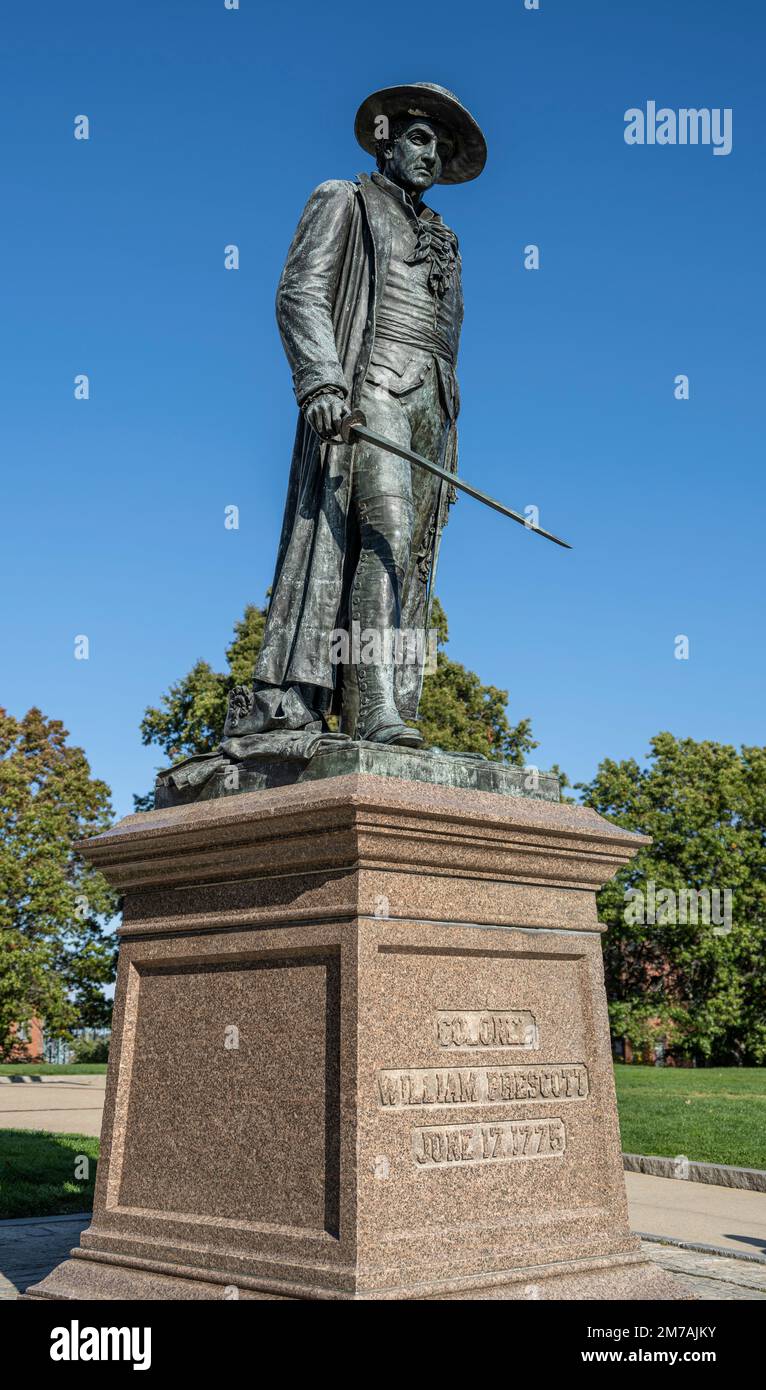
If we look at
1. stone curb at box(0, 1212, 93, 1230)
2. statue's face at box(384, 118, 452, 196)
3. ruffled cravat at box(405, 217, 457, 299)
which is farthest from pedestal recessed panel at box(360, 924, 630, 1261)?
stone curb at box(0, 1212, 93, 1230)

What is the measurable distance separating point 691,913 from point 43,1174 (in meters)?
29.2

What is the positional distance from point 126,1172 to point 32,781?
34.7m

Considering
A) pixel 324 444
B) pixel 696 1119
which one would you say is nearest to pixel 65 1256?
pixel 324 444

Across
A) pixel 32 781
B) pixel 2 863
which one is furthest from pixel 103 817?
pixel 2 863

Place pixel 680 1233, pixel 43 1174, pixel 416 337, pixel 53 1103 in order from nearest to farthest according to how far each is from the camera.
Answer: pixel 416 337 → pixel 680 1233 → pixel 43 1174 → pixel 53 1103

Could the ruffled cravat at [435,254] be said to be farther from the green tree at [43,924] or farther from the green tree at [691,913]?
the green tree at [691,913]

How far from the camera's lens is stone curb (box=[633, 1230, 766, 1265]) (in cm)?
699

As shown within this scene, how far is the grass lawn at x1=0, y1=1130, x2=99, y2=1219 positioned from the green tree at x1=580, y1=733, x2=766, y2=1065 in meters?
24.8

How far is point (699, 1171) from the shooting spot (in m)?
11.1

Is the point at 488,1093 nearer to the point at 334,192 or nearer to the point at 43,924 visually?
the point at 334,192

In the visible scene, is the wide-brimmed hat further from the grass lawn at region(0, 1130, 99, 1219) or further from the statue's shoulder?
the grass lawn at region(0, 1130, 99, 1219)

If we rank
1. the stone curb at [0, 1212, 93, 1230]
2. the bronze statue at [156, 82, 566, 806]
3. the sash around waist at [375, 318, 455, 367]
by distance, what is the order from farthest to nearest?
the stone curb at [0, 1212, 93, 1230]
the sash around waist at [375, 318, 455, 367]
the bronze statue at [156, 82, 566, 806]

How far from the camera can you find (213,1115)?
506 centimetres

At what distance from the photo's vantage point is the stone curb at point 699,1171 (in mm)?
10688
